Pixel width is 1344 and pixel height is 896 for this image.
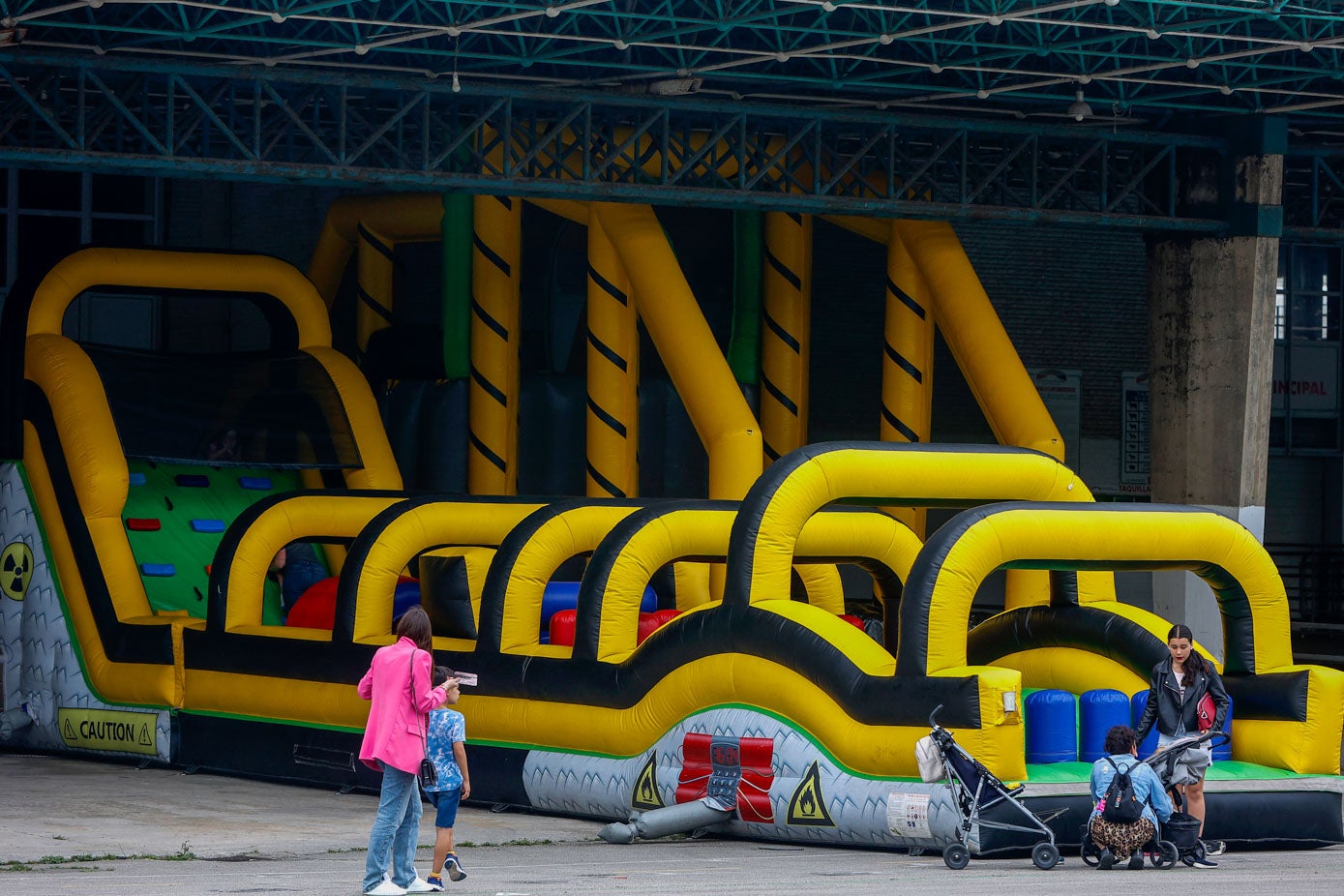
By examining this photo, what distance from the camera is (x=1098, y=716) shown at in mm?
11812

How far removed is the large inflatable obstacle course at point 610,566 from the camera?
1155cm

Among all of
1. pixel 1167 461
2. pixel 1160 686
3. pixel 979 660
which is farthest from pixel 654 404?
pixel 1160 686

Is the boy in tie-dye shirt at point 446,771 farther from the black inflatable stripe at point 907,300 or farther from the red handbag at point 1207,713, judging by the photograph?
the black inflatable stripe at point 907,300

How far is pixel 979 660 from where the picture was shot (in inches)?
553

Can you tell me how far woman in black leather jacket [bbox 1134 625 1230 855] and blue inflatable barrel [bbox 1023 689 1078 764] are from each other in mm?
705

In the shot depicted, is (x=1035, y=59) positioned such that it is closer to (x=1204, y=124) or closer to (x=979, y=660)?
(x=1204, y=124)

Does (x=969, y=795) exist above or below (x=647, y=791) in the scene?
above

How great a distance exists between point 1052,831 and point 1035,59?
400 inches

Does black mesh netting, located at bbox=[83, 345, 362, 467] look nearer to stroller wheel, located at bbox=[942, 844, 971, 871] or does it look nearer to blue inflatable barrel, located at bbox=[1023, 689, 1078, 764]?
blue inflatable barrel, located at bbox=[1023, 689, 1078, 764]

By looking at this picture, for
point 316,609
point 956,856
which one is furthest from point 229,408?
point 956,856

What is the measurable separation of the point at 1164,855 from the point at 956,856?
41.7 inches

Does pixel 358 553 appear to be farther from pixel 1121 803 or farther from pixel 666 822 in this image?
pixel 1121 803

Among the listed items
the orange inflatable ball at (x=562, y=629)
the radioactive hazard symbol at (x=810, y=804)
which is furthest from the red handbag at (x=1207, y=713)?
the orange inflatable ball at (x=562, y=629)

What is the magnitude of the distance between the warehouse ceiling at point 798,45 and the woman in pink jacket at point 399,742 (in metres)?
7.66
